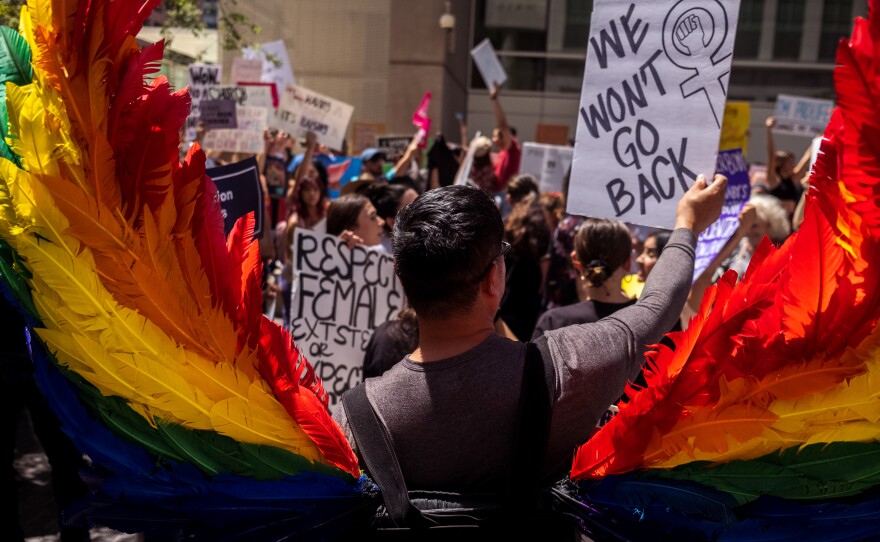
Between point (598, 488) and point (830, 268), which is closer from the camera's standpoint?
point (830, 268)

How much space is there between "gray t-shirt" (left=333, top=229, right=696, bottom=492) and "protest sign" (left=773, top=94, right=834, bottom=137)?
1061 cm

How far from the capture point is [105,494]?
1729mm

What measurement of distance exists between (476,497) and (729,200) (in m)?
3.90

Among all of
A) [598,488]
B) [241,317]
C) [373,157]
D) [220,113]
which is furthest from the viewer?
[373,157]

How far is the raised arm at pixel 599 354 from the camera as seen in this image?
5.42 ft

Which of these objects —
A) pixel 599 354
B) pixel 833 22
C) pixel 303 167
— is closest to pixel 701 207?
pixel 599 354

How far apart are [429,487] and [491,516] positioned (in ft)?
0.46

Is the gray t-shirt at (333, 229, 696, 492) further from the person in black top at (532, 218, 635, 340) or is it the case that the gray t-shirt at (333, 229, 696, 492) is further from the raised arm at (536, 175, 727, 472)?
the person in black top at (532, 218, 635, 340)

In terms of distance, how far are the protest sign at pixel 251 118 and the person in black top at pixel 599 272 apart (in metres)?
5.41

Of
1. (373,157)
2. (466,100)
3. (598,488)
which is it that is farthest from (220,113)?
(466,100)

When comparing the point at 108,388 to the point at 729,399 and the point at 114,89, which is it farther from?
the point at 729,399

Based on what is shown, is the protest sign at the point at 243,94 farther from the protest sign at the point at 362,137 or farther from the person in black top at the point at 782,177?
the person in black top at the point at 782,177

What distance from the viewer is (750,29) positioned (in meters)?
25.7

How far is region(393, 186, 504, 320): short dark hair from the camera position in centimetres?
168
